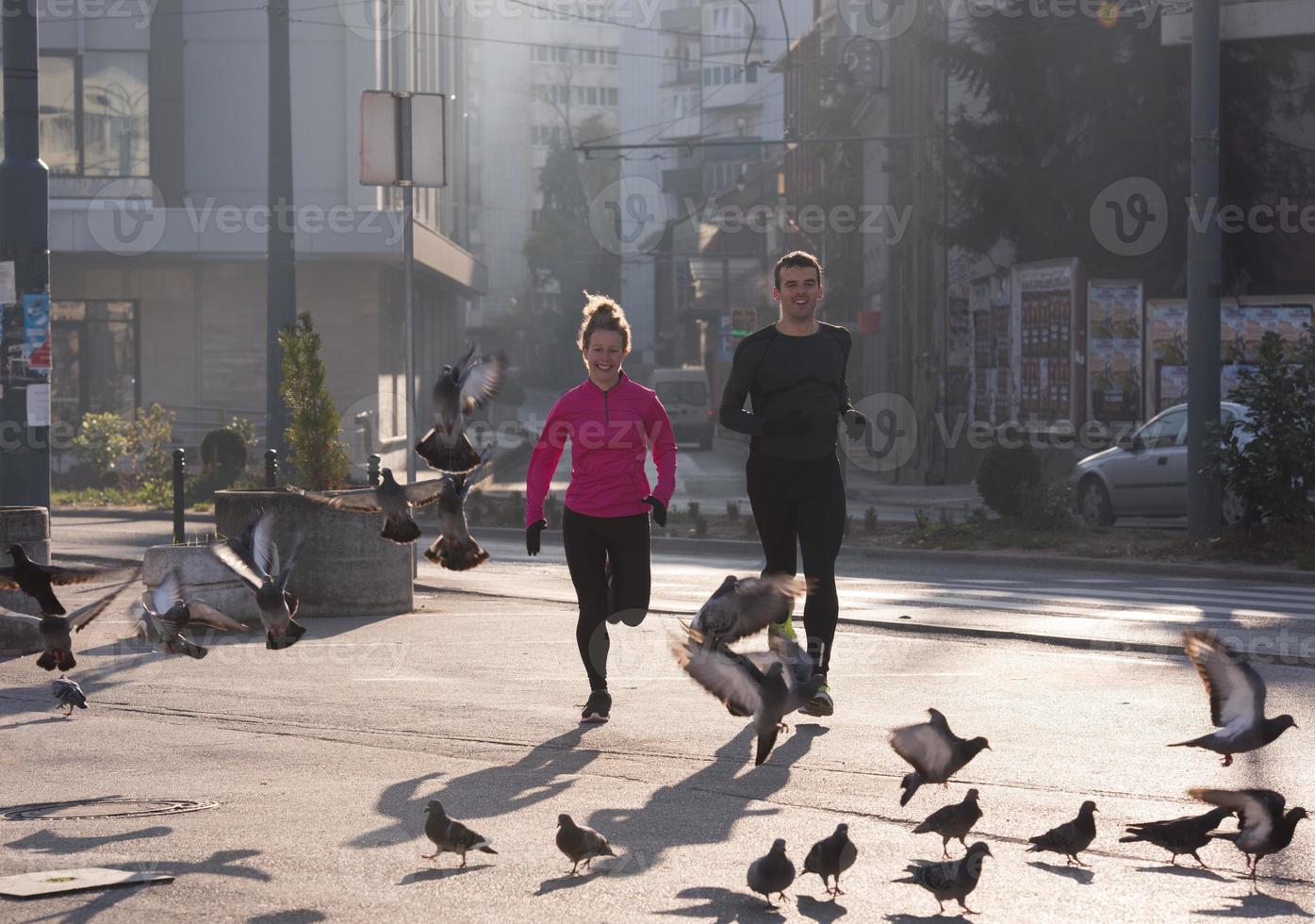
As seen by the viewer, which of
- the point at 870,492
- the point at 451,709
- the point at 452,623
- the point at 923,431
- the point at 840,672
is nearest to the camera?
the point at 451,709

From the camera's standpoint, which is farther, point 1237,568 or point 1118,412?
point 1118,412

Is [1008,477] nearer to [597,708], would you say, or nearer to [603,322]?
[597,708]

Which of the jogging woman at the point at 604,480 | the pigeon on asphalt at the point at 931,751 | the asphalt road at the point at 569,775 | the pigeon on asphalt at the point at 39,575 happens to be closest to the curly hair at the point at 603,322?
the jogging woman at the point at 604,480

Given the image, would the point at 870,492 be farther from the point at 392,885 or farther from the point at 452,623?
the point at 392,885

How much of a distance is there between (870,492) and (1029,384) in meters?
3.45

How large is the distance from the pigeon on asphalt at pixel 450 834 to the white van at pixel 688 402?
158 feet

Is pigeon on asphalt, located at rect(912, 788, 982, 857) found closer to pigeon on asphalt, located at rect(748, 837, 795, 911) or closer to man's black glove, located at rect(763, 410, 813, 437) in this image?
pigeon on asphalt, located at rect(748, 837, 795, 911)

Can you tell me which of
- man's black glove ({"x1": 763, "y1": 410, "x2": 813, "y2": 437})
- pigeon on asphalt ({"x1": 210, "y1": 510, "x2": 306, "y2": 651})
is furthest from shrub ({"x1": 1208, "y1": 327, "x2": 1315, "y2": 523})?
pigeon on asphalt ({"x1": 210, "y1": 510, "x2": 306, "y2": 651})

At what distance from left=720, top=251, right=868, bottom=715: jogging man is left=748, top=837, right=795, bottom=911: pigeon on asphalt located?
3.21 m

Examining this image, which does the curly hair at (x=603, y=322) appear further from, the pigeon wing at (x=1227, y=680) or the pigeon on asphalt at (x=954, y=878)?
the pigeon on asphalt at (x=954, y=878)

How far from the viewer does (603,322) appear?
27.7 ft

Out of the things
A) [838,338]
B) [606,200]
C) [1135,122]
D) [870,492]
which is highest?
[606,200]

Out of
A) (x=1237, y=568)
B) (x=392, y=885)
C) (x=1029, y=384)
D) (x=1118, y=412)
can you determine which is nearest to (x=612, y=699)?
(x=392, y=885)

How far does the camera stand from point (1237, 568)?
1747 cm
